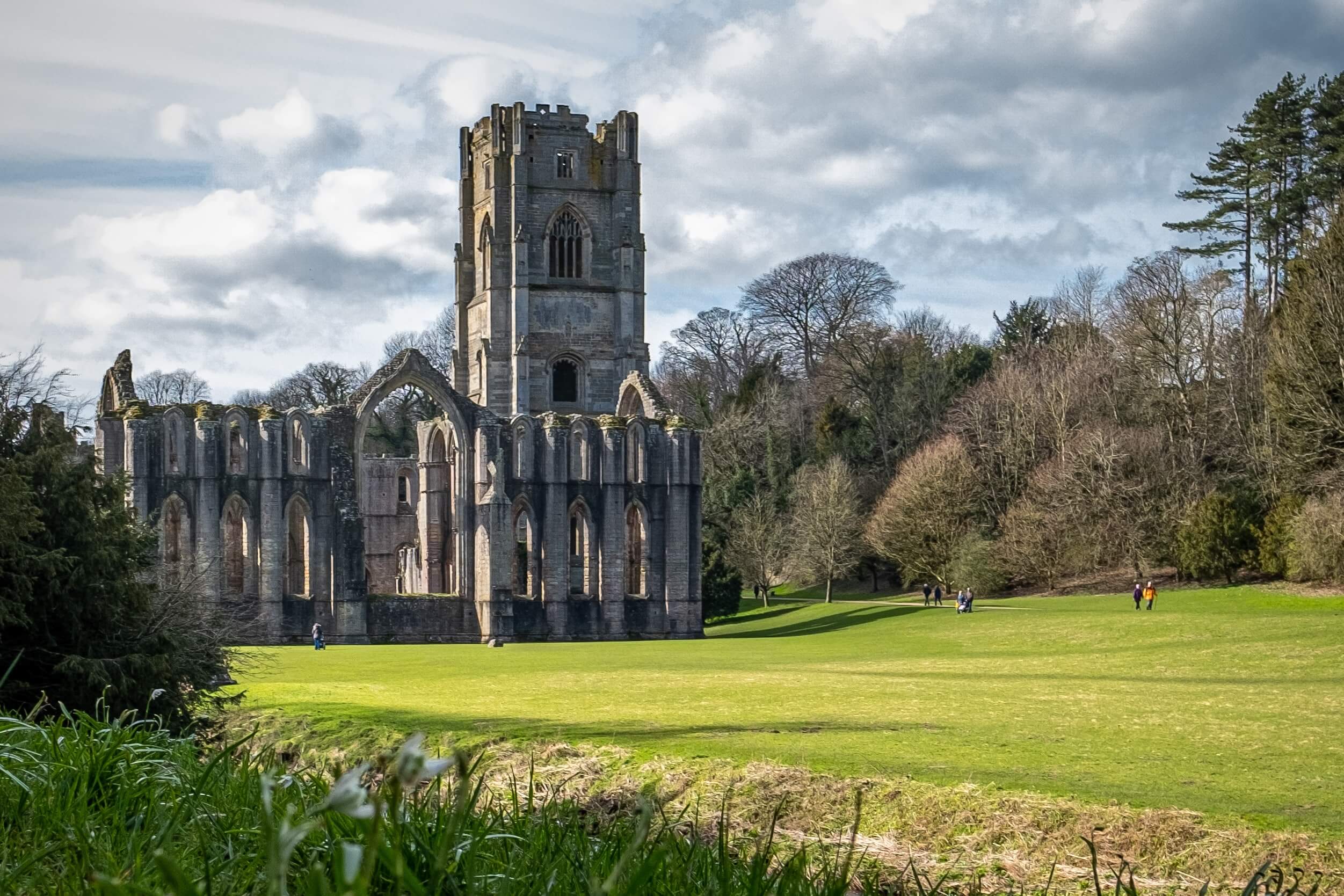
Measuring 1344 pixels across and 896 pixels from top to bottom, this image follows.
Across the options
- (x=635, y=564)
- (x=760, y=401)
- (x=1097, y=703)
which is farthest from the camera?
(x=760, y=401)

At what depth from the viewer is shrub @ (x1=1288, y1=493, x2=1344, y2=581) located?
40188mm

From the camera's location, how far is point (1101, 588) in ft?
172

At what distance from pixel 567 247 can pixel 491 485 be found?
17503 mm

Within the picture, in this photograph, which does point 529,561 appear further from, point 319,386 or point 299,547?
point 319,386

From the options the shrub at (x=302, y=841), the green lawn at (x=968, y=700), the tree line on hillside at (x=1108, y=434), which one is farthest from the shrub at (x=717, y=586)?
the shrub at (x=302, y=841)

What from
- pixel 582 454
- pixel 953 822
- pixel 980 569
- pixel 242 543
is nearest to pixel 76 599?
pixel 953 822

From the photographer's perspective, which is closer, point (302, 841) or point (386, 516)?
point (302, 841)

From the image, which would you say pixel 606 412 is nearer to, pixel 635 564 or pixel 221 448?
pixel 635 564

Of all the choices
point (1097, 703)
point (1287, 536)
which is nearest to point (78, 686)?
point (1097, 703)

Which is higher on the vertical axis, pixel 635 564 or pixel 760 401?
pixel 760 401

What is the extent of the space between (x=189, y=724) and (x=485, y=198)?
5209cm

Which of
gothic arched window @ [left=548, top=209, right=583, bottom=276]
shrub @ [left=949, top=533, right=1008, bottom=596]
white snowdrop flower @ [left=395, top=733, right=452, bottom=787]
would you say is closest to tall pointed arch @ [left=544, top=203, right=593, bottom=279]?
gothic arched window @ [left=548, top=209, right=583, bottom=276]

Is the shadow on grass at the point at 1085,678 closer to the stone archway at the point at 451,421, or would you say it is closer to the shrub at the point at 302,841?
the shrub at the point at 302,841

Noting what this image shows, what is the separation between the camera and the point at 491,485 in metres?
47.2
